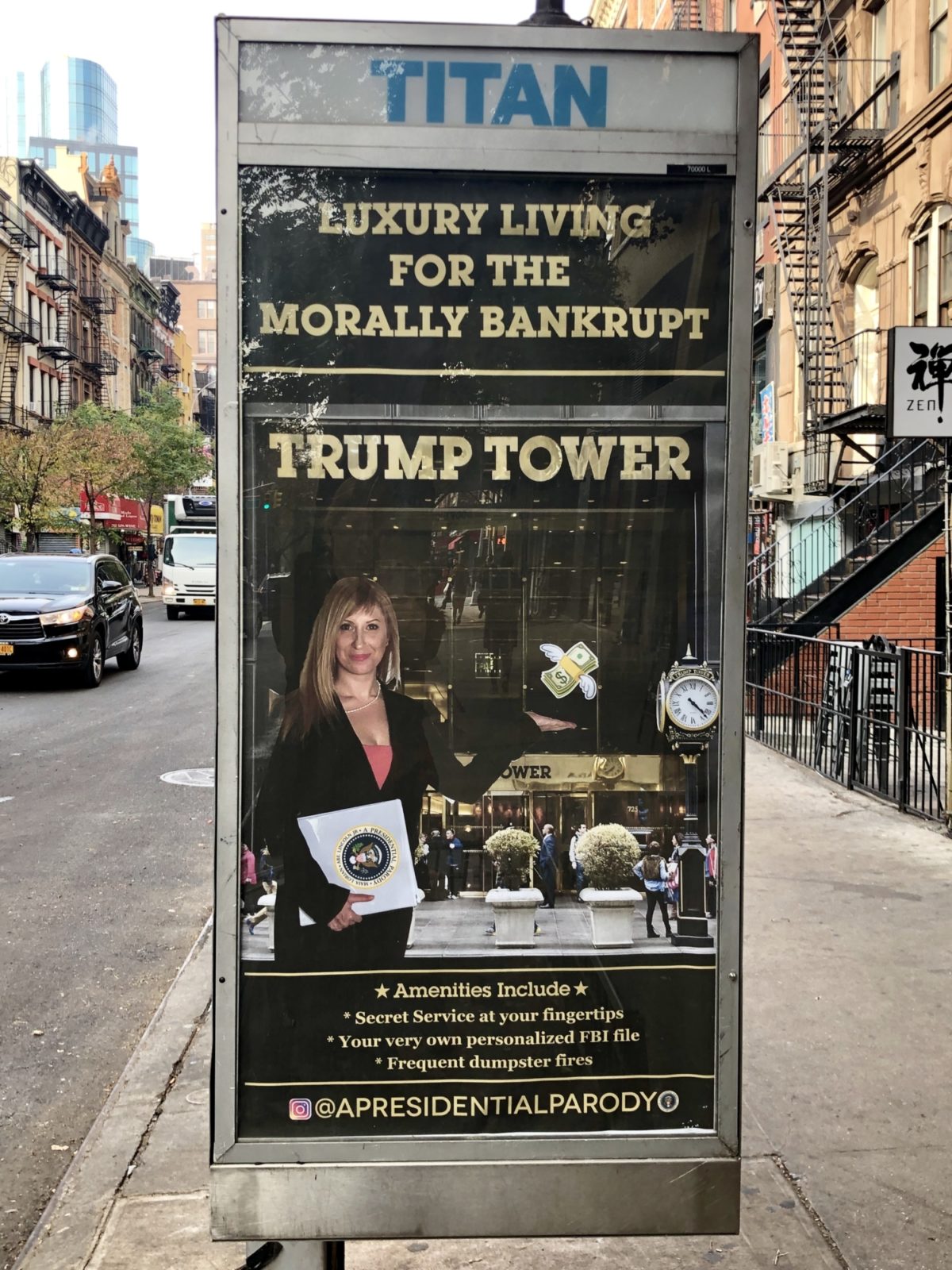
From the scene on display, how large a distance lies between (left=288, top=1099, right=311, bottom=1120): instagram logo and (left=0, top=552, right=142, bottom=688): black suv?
1497 centimetres

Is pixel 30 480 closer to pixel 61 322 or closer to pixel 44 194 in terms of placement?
pixel 61 322

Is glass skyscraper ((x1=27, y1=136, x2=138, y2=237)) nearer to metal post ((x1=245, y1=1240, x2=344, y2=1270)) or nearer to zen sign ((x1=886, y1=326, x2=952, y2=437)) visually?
zen sign ((x1=886, y1=326, x2=952, y2=437))

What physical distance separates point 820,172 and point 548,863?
2056 centimetres

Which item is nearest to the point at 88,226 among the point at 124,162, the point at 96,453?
the point at 96,453

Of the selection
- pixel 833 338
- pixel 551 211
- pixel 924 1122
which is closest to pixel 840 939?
pixel 924 1122

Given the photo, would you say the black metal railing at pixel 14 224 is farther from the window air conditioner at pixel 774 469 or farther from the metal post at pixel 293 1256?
the metal post at pixel 293 1256

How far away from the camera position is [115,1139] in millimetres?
4145

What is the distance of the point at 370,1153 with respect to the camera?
8.61 ft

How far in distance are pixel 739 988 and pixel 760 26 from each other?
26675 mm

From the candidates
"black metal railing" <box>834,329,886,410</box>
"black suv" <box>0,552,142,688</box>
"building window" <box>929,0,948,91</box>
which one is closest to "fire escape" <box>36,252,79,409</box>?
"black suv" <box>0,552,142,688</box>

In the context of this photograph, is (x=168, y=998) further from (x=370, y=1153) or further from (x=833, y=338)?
(x=833, y=338)

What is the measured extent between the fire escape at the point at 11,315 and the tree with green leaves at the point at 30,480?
340 inches

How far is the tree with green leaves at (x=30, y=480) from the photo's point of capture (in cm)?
→ 3912

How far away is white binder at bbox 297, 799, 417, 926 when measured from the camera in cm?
262
